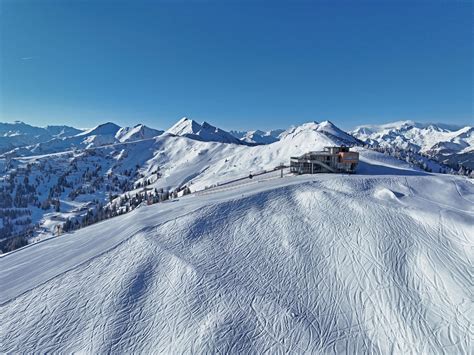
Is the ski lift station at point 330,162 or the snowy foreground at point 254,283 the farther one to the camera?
the ski lift station at point 330,162

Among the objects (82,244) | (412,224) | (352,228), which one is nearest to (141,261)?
(82,244)

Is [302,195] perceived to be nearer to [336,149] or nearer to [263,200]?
[263,200]

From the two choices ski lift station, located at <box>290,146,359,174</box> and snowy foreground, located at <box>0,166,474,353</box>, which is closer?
snowy foreground, located at <box>0,166,474,353</box>

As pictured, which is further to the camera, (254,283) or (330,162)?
(330,162)

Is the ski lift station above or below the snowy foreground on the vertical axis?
Result: above

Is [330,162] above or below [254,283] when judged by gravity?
above
